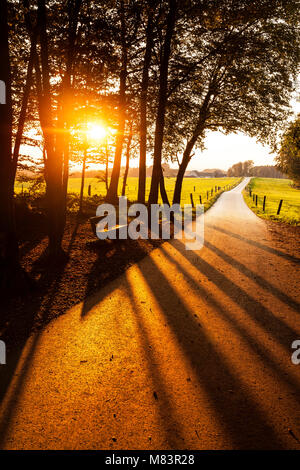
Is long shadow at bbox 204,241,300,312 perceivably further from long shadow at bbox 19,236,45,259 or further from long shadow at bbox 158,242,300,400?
long shadow at bbox 19,236,45,259

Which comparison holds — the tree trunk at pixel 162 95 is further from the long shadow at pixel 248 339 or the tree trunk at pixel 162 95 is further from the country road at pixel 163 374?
the country road at pixel 163 374

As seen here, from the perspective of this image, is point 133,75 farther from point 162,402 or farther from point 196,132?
point 162,402

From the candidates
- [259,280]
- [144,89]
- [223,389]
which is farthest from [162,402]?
[144,89]

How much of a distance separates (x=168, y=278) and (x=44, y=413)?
497cm

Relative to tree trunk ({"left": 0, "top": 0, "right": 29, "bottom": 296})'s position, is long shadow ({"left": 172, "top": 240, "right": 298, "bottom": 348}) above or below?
below

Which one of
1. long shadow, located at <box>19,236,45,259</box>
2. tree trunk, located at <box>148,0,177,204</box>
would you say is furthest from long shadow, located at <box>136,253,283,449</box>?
tree trunk, located at <box>148,0,177,204</box>

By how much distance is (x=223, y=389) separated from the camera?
3.74 metres

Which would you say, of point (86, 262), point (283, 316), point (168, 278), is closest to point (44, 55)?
point (86, 262)

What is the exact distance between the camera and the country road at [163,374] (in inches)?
122

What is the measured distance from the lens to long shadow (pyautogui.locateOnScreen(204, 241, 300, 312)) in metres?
6.41

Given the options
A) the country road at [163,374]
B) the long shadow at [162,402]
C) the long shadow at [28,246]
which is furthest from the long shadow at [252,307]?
the long shadow at [28,246]

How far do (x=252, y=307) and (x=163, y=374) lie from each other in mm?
2988

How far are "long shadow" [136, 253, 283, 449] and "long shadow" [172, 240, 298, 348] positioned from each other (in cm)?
128

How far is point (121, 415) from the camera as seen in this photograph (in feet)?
10.9
